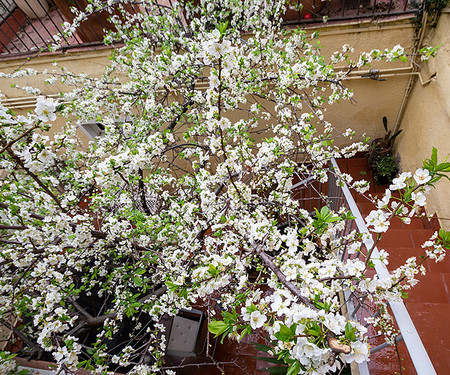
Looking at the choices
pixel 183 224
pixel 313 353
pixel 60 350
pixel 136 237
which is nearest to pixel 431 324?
pixel 313 353

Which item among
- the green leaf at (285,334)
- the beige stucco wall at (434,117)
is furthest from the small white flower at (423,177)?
the beige stucco wall at (434,117)

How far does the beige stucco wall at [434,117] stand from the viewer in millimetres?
3369

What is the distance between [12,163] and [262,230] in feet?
7.66

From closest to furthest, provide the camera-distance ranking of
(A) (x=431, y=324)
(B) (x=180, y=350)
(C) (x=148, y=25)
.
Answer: (A) (x=431, y=324)
(B) (x=180, y=350)
(C) (x=148, y=25)

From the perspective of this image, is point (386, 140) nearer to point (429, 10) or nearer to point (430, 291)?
point (429, 10)

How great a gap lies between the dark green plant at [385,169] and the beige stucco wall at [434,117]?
20 cm

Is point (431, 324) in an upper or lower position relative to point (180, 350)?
upper

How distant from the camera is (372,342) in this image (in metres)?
2.44

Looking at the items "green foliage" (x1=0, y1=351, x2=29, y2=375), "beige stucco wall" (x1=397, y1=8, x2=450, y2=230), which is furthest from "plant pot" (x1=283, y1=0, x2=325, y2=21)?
"green foliage" (x1=0, y1=351, x2=29, y2=375)

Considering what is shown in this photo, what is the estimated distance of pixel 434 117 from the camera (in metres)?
3.68

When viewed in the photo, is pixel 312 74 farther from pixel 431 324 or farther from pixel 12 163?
pixel 12 163

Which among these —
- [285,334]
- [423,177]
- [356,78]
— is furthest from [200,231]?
[356,78]

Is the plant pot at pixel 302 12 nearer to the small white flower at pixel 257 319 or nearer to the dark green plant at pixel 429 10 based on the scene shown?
the dark green plant at pixel 429 10

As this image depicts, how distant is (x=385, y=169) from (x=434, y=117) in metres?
1.12
